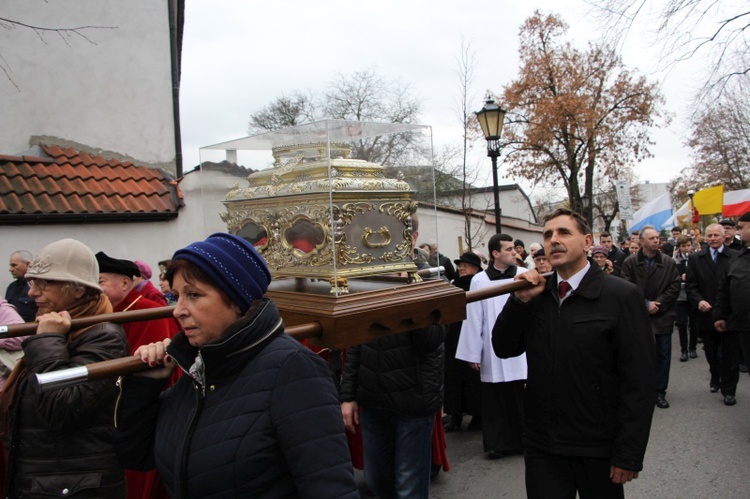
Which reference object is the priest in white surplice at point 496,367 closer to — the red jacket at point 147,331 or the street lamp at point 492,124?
the red jacket at point 147,331

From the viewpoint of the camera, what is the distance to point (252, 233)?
3088mm

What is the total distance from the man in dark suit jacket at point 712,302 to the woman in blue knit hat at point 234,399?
6974 mm

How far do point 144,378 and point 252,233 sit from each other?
127cm

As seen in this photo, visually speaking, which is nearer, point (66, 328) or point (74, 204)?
point (66, 328)

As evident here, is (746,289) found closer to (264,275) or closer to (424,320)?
(424,320)

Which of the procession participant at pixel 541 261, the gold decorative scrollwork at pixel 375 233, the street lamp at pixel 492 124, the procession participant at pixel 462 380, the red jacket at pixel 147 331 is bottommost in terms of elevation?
the procession participant at pixel 462 380

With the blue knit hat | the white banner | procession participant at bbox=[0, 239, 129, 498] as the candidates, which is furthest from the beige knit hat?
the white banner

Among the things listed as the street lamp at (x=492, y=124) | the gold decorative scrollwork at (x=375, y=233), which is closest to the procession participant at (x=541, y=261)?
the street lamp at (x=492, y=124)

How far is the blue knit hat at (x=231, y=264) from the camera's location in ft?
5.96

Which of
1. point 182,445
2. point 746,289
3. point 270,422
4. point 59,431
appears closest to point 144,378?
point 182,445

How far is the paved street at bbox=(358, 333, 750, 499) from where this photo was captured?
15.9 ft

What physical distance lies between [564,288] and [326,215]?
131 cm

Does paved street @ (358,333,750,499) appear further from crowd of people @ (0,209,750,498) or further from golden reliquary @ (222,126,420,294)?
golden reliquary @ (222,126,420,294)

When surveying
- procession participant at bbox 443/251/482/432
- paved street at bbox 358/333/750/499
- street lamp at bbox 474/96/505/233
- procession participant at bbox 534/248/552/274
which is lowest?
paved street at bbox 358/333/750/499
